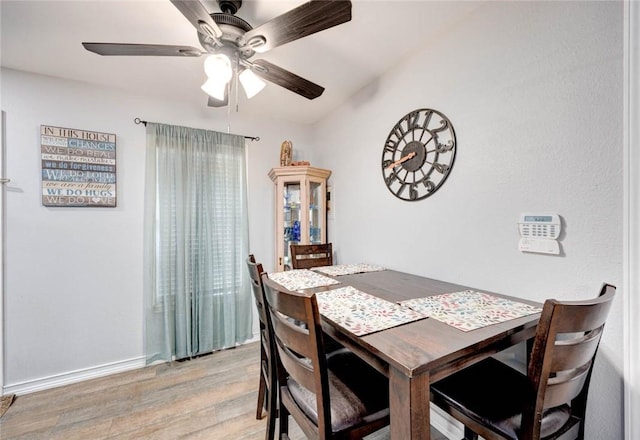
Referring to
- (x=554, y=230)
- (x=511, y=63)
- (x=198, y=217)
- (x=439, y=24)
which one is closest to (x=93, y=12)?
(x=198, y=217)

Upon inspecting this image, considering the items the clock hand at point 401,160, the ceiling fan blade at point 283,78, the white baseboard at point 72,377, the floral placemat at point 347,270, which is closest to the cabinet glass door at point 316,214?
the floral placemat at point 347,270

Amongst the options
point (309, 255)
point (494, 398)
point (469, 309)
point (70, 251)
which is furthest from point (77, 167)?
point (494, 398)

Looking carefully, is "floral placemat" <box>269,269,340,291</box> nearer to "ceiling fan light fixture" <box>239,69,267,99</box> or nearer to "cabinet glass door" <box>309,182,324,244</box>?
"cabinet glass door" <box>309,182,324,244</box>

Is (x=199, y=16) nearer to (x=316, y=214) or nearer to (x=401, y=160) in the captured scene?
(x=401, y=160)

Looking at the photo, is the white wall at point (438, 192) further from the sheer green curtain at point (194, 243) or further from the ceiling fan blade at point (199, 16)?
the ceiling fan blade at point (199, 16)

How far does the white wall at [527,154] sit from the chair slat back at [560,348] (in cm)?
37

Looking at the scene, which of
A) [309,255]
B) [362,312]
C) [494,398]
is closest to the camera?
[494,398]

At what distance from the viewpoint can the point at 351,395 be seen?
3.35 ft

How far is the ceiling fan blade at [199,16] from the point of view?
1012 mm

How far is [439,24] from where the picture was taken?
5.22 ft

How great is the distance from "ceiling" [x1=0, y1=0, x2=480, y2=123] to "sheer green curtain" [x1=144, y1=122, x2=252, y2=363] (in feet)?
1.71

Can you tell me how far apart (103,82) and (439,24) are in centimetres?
265

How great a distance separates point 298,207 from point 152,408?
1.98 metres

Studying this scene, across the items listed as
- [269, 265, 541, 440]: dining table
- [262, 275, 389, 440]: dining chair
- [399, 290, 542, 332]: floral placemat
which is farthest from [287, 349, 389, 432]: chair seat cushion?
[399, 290, 542, 332]: floral placemat
